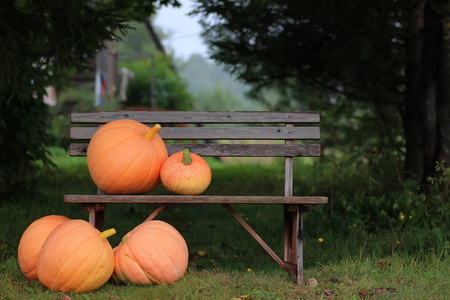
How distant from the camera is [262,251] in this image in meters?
4.86

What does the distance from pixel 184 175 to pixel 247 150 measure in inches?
28.8

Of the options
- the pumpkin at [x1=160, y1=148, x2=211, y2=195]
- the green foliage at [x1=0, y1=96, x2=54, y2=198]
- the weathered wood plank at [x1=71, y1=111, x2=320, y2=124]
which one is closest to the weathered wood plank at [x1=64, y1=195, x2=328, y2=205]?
the pumpkin at [x1=160, y1=148, x2=211, y2=195]

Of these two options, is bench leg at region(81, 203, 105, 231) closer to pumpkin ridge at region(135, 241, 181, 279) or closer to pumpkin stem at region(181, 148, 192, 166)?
pumpkin ridge at region(135, 241, 181, 279)

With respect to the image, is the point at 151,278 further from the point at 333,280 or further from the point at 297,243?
the point at 333,280

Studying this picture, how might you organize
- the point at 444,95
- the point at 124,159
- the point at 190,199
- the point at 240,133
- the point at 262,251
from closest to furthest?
1. the point at 190,199
2. the point at 124,159
3. the point at 240,133
4. the point at 262,251
5. the point at 444,95

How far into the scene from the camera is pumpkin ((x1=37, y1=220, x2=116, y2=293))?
304 cm

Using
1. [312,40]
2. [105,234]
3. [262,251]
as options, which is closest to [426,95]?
[312,40]

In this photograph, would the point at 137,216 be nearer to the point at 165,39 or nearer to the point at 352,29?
the point at 352,29

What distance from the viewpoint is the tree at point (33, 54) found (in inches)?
179

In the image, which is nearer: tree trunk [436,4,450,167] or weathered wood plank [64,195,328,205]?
weathered wood plank [64,195,328,205]

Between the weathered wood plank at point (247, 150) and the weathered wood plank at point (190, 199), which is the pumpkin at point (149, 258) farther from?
the weathered wood plank at point (247, 150)

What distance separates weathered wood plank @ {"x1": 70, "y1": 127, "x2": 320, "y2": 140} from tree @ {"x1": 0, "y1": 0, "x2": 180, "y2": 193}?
1002 millimetres

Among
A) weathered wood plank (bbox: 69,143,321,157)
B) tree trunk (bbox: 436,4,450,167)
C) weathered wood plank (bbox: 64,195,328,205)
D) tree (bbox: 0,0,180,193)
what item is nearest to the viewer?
weathered wood plank (bbox: 64,195,328,205)

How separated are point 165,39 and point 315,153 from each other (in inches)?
1920
